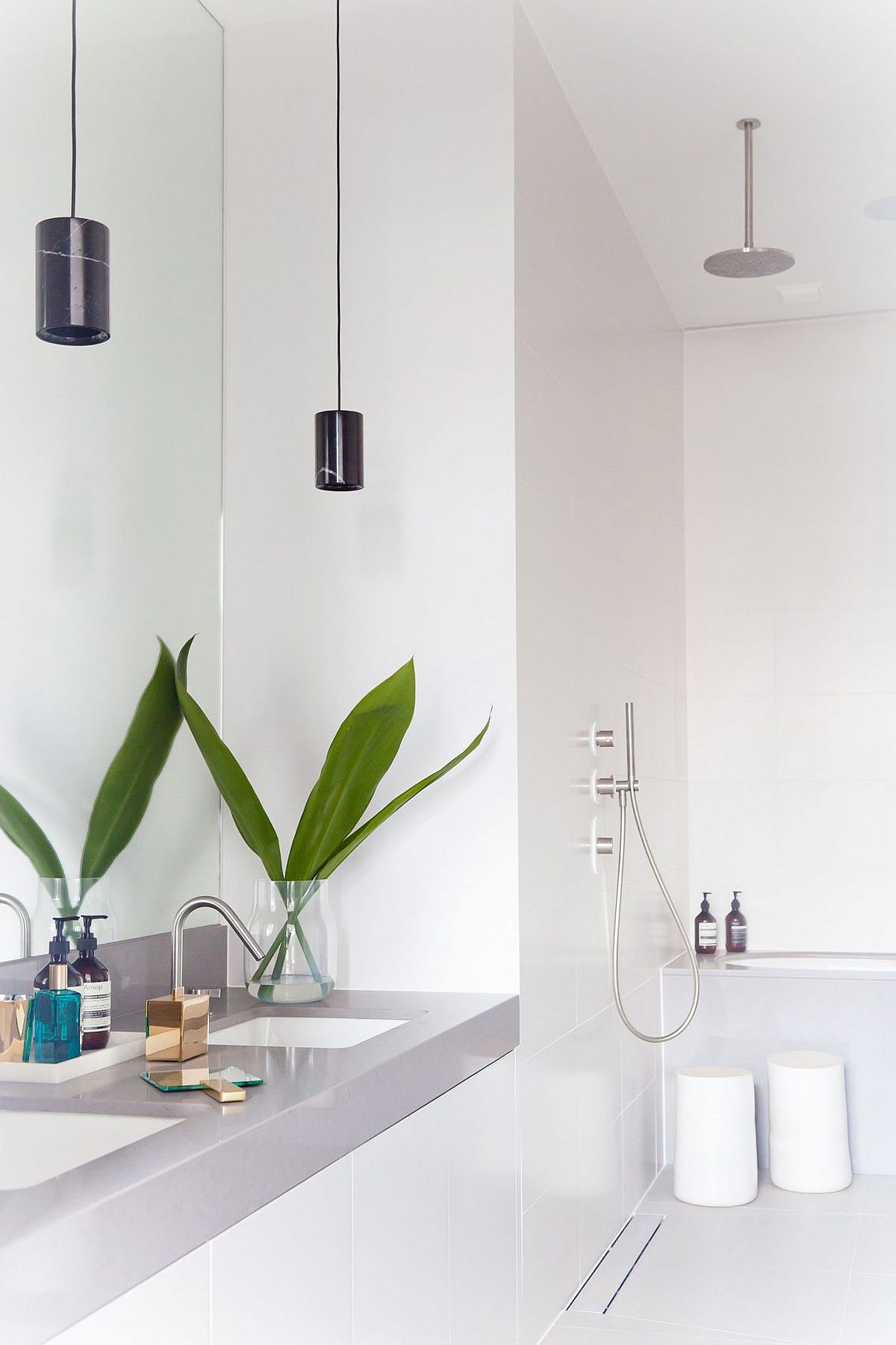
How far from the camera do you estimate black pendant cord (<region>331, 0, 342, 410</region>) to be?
7.58 ft

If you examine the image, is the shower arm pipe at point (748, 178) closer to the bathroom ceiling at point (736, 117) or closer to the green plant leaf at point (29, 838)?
the bathroom ceiling at point (736, 117)

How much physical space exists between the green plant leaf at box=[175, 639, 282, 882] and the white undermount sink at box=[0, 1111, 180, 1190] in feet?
2.38

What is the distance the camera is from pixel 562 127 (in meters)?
2.71

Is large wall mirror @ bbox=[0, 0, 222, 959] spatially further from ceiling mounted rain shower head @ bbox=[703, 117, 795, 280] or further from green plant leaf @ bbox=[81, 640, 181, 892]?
ceiling mounted rain shower head @ bbox=[703, 117, 795, 280]

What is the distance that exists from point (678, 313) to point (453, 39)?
1809 mm

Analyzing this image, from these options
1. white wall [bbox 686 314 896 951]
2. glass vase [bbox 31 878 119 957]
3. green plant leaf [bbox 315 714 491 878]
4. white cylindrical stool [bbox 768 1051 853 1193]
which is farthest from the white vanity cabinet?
white wall [bbox 686 314 896 951]

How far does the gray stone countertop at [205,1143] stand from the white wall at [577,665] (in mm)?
386

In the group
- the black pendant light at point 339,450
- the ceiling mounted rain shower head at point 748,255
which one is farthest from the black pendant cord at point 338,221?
the ceiling mounted rain shower head at point 748,255

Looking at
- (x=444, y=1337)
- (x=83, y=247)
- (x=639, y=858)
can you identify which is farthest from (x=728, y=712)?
(x=83, y=247)

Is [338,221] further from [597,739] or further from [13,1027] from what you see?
[13,1027]

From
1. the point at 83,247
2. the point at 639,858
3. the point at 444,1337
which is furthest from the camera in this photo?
the point at 639,858

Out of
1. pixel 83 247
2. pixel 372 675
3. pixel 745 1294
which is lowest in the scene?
pixel 745 1294

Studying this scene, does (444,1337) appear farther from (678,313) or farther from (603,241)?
(678,313)

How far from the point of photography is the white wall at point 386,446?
228 cm
